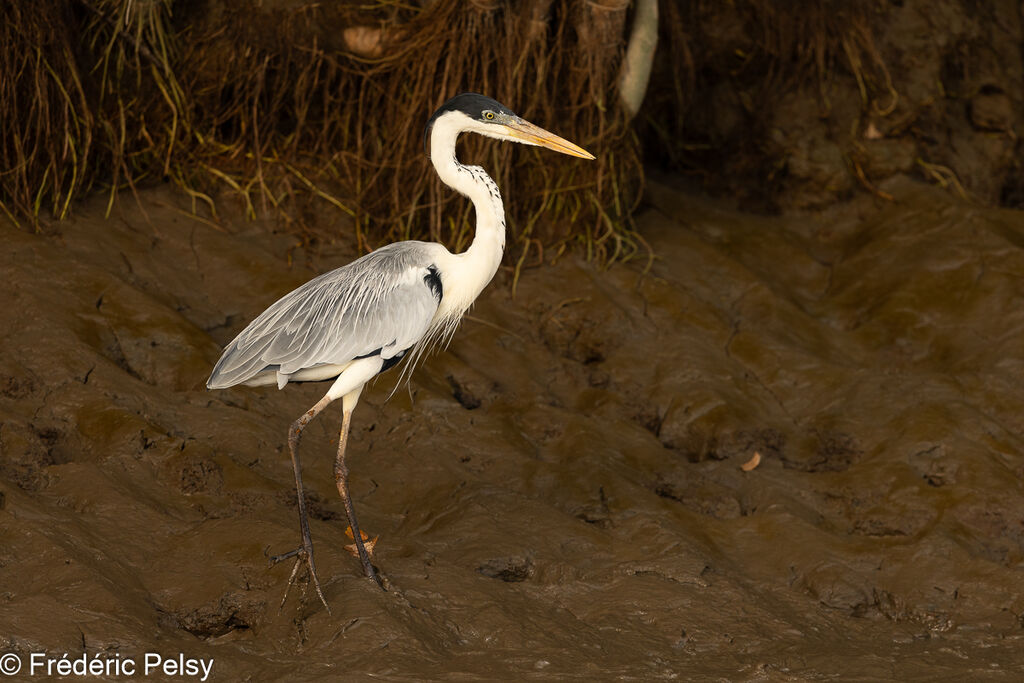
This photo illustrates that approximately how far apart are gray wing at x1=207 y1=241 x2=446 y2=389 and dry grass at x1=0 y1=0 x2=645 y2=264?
72.4 inches

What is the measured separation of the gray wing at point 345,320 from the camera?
4422 millimetres

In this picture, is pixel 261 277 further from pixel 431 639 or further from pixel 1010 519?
pixel 1010 519

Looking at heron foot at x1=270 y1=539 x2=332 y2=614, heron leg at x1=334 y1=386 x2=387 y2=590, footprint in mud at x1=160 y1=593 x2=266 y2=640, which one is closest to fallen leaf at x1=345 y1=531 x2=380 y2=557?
heron leg at x1=334 y1=386 x2=387 y2=590

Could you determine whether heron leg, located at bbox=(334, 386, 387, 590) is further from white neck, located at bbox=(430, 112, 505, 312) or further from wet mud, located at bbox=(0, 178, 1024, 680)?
white neck, located at bbox=(430, 112, 505, 312)

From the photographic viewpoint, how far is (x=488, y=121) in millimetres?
4695

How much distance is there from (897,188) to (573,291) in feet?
8.40

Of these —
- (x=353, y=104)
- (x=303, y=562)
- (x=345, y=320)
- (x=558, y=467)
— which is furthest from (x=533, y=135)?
(x=353, y=104)

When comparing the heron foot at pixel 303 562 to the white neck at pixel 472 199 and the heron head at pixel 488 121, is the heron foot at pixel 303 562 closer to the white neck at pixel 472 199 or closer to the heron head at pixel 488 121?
the white neck at pixel 472 199

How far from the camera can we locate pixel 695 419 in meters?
5.83

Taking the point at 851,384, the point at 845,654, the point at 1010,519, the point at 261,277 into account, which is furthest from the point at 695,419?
the point at 261,277

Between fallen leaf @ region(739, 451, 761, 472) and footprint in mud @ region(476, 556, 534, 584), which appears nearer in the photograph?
footprint in mud @ region(476, 556, 534, 584)

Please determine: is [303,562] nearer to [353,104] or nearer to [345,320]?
[345,320]

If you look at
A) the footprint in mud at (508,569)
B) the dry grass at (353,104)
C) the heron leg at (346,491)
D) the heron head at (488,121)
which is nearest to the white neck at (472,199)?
the heron head at (488,121)

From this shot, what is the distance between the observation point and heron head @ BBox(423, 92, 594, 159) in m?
4.65
